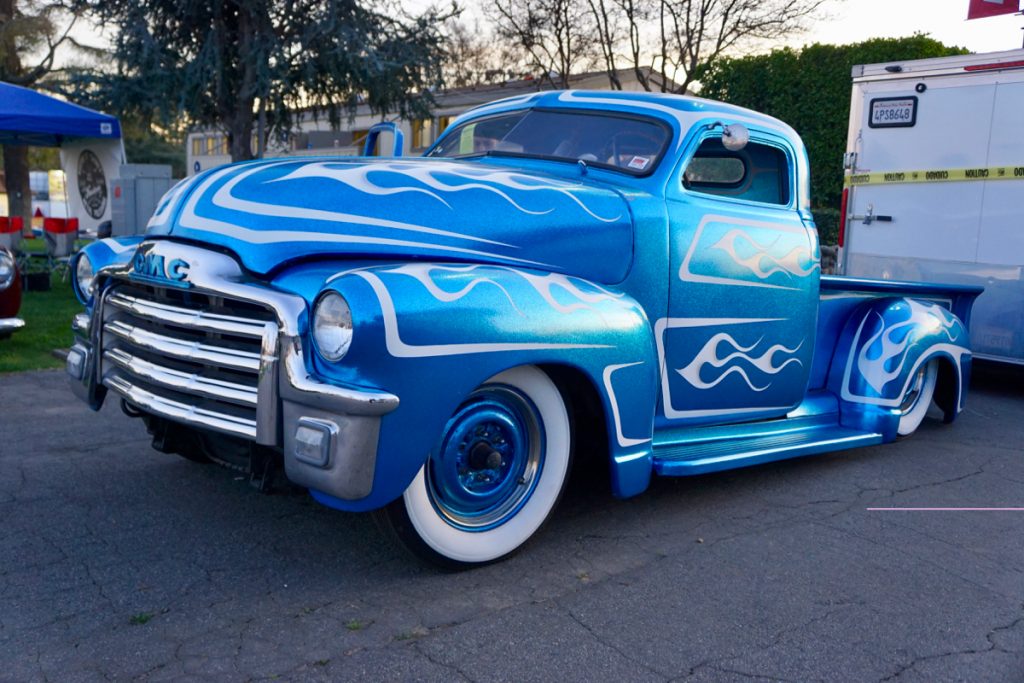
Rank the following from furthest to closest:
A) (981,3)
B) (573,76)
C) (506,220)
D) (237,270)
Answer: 1. (573,76)
2. (981,3)
3. (506,220)
4. (237,270)

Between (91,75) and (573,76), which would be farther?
(573,76)

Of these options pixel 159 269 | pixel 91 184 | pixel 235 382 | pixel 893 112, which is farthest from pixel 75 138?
pixel 235 382

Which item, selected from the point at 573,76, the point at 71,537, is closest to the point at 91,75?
the point at 573,76

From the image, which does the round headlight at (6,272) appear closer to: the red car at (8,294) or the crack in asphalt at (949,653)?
the red car at (8,294)

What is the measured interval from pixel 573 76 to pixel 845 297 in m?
18.8

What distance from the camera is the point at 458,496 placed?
3.37m

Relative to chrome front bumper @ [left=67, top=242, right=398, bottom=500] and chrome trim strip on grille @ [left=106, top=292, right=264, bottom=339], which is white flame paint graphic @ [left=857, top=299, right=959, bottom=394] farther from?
Answer: chrome trim strip on grille @ [left=106, top=292, right=264, bottom=339]

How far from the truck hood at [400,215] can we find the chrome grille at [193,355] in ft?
0.73

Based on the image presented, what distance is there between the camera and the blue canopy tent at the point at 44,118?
11.4 meters

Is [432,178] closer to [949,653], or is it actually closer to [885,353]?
[949,653]

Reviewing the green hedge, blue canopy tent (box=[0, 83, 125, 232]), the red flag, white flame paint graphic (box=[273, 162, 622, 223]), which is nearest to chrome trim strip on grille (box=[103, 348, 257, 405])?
white flame paint graphic (box=[273, 162, 622, 223])

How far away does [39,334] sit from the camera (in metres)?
8.39

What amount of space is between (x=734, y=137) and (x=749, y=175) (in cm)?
78

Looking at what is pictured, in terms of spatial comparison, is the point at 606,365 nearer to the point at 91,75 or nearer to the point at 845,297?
the point at 845,297
